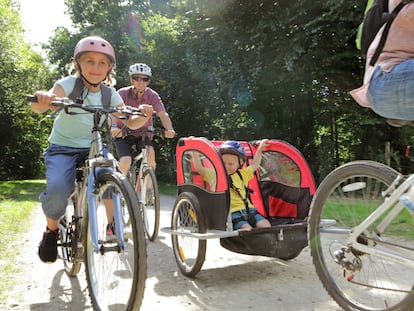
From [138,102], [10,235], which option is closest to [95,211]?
[138,102]

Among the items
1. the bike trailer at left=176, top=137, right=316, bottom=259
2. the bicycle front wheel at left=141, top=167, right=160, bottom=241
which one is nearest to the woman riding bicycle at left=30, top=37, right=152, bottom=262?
the bike trailer at left=176, top=137, right=316, bottom=259

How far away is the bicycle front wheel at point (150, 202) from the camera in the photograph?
217 inches

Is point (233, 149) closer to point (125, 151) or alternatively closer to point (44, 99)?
point (125, 151)

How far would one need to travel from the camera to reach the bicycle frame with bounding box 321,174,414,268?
7.90ft

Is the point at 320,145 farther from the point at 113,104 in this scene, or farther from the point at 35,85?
the point at 35,85

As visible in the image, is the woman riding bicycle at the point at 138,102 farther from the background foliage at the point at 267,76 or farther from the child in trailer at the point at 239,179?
the background foliage at the point at 267,76

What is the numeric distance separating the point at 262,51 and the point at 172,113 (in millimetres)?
4606

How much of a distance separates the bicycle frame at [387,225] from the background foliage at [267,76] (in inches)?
304

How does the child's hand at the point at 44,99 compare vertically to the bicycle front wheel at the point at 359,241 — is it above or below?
above

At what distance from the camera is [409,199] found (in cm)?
234

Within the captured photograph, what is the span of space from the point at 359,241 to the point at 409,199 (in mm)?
452

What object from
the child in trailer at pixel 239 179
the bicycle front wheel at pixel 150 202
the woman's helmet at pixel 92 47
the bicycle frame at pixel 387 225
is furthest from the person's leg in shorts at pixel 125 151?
the bicycle frame at pixel 387 225

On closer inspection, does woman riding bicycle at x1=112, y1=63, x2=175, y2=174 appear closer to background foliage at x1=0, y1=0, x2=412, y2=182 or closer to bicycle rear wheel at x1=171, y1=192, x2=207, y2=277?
bicycle rear wheel at x1=171, y1=192, x2=207, y2=277

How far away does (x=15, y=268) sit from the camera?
4168 millimetres
